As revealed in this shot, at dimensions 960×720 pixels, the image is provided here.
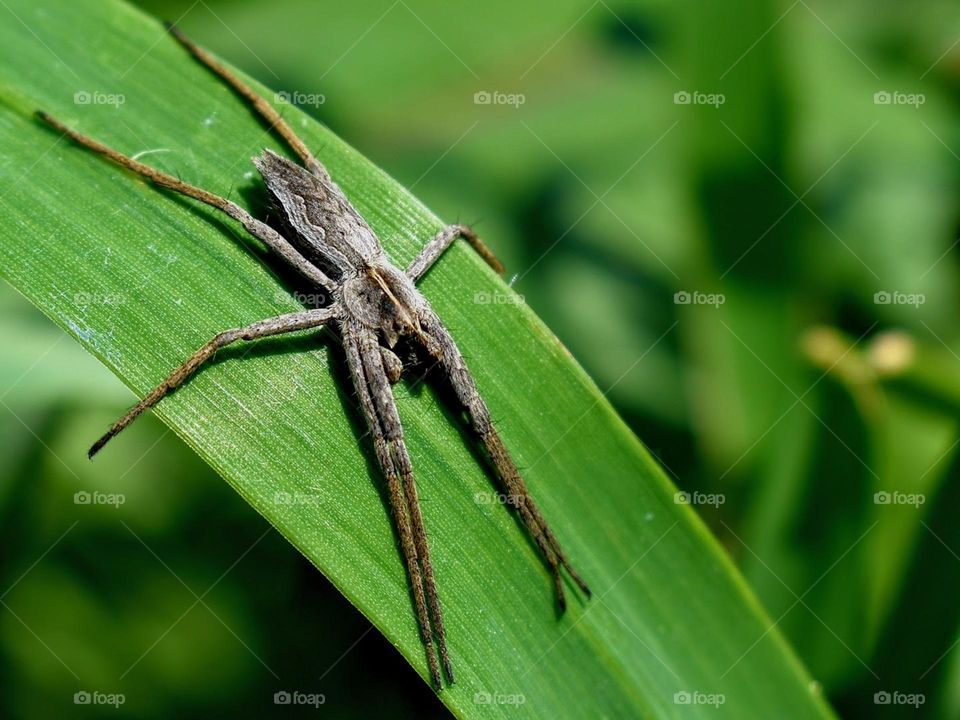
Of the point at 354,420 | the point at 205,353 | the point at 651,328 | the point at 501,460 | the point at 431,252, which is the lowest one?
the point at 205,353

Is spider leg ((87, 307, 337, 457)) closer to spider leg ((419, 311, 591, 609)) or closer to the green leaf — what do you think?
the green leaf

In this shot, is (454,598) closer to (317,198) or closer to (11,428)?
(317,198)

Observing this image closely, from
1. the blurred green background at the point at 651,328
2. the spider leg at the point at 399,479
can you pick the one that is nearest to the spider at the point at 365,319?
the spider leg at the point at 399,479

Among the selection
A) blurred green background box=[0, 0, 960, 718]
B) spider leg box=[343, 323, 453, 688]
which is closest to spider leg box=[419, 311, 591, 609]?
spider leg box=[343, 323, 453, 688]

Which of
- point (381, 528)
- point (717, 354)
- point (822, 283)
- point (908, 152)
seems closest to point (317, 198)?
point (381, 528)

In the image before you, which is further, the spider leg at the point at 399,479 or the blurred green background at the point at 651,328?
the blurred green background at the point at 651,328

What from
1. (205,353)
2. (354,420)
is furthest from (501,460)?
(205,353)

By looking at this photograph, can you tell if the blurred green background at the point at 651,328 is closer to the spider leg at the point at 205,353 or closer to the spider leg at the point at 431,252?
the spider leg at the point at 431,252

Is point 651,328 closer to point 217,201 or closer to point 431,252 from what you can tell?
point 431,252
